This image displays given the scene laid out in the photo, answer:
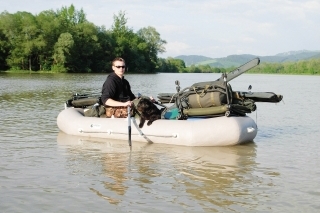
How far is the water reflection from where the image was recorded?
5195mm

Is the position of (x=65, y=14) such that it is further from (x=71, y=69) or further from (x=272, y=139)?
(x=272, y=139)

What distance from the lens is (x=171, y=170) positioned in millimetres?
6375

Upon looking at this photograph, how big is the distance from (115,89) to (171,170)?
2.70 m

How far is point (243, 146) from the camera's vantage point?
834cm

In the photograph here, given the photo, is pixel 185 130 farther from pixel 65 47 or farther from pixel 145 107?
pixel 65 47

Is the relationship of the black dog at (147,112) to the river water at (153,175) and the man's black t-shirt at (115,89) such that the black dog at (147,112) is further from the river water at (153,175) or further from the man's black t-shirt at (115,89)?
the man's black t-shirt at (115,89)

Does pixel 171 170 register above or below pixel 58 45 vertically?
below

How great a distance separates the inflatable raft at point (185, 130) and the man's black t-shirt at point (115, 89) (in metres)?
0.46

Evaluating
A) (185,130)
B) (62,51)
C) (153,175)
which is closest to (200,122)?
(185,130)

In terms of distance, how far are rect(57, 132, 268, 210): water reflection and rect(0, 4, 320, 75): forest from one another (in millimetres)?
53302

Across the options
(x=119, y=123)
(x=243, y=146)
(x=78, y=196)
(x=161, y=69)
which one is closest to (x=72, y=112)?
(x=119, y=123)

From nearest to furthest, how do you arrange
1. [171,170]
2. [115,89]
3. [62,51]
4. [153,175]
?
1. [153,175]
2. [171,170]
3. [115,89]
4. [62,51]

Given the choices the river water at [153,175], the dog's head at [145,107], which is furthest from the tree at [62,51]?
the dog's head at [145,107]

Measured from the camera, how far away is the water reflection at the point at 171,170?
520 centimetres
